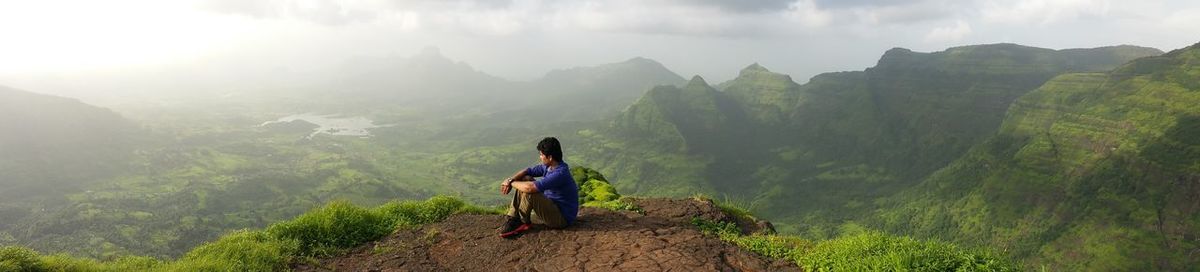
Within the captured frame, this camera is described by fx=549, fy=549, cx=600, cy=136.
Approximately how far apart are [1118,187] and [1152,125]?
3478 cm

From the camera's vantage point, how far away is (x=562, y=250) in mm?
10820

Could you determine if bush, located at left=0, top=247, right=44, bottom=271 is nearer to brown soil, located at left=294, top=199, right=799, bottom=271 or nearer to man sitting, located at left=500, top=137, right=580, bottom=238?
brown soil, located at left=294, top=199, right=799, bottom=271

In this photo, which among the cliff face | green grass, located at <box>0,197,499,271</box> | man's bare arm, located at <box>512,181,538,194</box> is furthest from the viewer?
the cliff face

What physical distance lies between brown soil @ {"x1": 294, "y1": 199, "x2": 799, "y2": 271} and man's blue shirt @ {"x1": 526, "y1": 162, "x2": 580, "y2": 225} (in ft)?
1.52

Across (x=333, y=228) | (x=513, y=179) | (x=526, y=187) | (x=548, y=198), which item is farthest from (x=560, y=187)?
(x=333, y=228)

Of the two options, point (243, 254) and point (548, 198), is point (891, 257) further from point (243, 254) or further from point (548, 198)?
point (243, 254)

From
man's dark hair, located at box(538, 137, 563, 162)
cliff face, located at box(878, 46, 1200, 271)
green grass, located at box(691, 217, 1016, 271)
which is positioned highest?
man's dark hair, located at box(538, 137, 563, 162)

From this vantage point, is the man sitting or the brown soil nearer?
the brown soil

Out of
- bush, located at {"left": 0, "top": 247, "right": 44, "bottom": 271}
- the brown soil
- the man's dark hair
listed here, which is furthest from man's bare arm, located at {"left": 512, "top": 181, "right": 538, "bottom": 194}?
bush, located at {"left": 0, "top": 247, "right": 44, "bottom": 271}

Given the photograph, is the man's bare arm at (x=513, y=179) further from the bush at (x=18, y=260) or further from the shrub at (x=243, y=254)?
the bush at (x=18, y=260)

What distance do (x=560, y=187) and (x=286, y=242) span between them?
5582 millimetres

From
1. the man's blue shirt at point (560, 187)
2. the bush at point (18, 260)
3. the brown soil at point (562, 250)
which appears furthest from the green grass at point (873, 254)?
the bush at point (18, 260)

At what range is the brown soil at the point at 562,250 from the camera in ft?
32.4

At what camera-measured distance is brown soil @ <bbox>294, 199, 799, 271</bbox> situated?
9.89 metres
